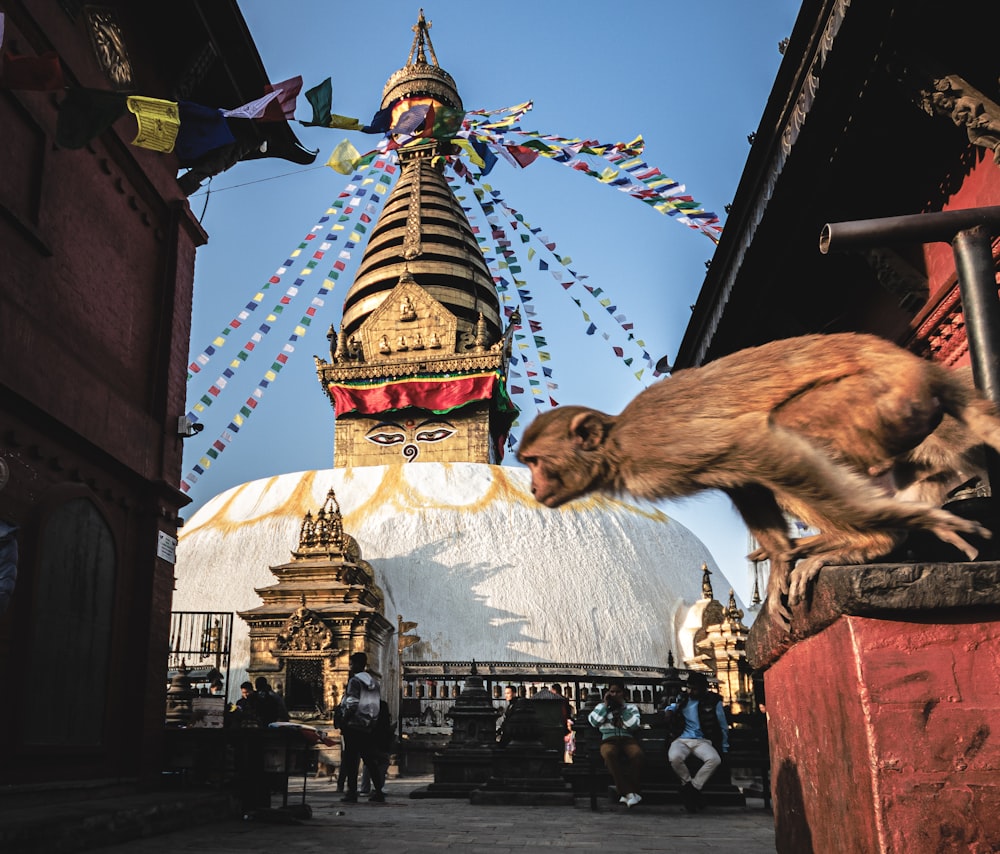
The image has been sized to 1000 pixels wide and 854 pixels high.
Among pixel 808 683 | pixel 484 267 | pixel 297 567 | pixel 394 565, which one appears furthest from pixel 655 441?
pixel 484 267

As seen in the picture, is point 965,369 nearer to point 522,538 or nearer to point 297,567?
point 297,567

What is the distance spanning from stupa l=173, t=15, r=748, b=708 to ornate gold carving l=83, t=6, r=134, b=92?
990cm

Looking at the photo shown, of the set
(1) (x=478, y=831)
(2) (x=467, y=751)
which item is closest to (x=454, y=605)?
(2) (x=467, y=751)

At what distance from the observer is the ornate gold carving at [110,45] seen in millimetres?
7195

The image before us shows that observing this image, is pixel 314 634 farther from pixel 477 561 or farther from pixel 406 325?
pixel 406 325

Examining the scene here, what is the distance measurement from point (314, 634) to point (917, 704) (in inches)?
577

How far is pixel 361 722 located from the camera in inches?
319

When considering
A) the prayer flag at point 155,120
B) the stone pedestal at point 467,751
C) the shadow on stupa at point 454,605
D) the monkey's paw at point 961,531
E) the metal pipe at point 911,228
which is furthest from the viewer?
the shadow on stupa at point 454,605

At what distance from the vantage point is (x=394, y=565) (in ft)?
74.3

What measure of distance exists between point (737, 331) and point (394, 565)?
17.9 metres

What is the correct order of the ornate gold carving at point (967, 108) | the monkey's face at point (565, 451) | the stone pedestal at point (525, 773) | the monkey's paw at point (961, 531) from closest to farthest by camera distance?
the monkey's paw at point (961, 531)
the monkey's face at point (565, 451)
the ornate gold carving at point (967, 108)
the stone pedestal at point (525, 773)

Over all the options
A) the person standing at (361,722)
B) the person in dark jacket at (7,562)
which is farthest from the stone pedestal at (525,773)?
the person in dark jacket at (7,562)

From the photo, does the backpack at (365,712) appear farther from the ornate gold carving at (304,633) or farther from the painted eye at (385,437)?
the painted eye at (385,437)

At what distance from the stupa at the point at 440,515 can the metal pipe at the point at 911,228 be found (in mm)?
14061
